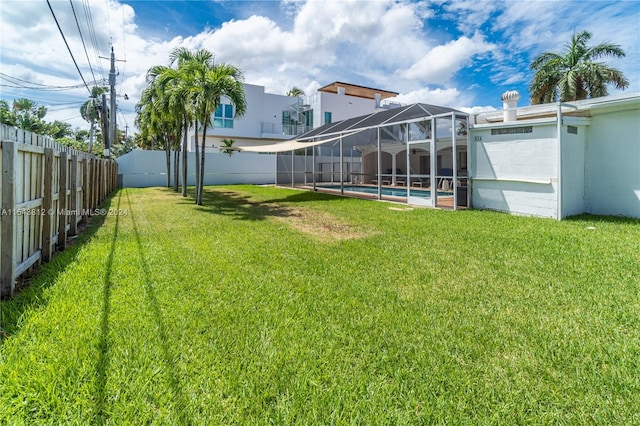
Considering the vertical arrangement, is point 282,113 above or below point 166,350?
above

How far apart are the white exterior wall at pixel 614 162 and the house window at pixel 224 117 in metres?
25.4

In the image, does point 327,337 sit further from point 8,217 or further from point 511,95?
point 511,95

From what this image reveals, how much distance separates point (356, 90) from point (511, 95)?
28.0 meters

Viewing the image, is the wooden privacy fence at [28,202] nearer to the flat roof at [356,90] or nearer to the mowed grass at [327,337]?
the mowed grass at [327,337]

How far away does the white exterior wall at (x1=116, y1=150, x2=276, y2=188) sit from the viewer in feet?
68.0

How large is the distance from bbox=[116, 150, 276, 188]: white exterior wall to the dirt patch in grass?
13978 millimetres

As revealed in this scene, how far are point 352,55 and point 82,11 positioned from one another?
1409 centimetres

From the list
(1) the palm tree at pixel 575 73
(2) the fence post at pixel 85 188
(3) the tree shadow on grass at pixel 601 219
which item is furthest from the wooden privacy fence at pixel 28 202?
(1) the palm tree at pixel 575 73

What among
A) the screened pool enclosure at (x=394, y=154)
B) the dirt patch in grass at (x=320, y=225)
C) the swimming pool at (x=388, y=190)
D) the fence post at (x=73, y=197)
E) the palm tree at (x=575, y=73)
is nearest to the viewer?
the fence post at (x=73, y=197)

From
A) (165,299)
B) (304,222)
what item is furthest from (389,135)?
(165,299)

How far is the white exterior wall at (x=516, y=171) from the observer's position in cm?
825

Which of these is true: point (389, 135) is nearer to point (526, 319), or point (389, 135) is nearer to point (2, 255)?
point (526, 319)

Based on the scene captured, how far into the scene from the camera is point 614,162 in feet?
26.8

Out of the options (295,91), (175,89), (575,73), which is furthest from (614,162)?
(295,91)
